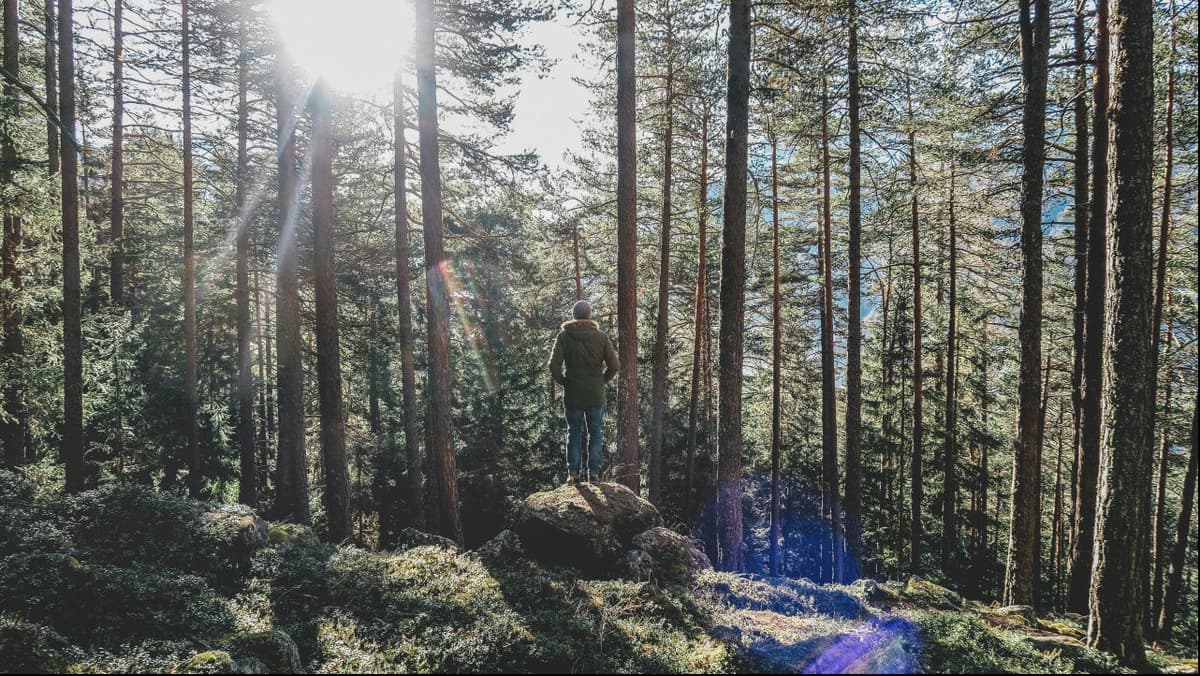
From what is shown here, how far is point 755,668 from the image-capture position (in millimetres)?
4102

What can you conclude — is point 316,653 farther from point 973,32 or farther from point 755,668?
point 973,32

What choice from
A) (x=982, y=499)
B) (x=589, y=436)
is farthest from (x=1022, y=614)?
(x=982, y=499)

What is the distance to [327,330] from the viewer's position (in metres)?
10.8

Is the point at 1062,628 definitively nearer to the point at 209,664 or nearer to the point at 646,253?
the point at 209,664

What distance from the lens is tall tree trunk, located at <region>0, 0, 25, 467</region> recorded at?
8461mm

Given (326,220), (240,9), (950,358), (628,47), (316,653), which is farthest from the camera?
(950,358)

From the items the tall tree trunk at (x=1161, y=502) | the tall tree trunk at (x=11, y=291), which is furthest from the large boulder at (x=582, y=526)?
the tall tree trunk at (x=1161, y=502)

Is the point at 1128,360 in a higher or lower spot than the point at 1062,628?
higher

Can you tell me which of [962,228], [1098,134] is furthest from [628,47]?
[962,228]

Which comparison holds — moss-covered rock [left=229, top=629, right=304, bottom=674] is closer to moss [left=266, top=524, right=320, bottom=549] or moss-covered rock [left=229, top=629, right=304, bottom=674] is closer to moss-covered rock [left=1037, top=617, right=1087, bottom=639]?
moss [left=266, top=524, right=320, bottom=549]

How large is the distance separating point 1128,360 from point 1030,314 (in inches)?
174

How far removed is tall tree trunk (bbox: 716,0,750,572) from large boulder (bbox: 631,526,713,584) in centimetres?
156

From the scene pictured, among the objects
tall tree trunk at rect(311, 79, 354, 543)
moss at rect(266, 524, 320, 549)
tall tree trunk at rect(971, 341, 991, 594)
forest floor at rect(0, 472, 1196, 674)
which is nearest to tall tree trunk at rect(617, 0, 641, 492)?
forest floor at rect(0, 472, 1196, 674)

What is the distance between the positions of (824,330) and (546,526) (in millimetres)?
12865
